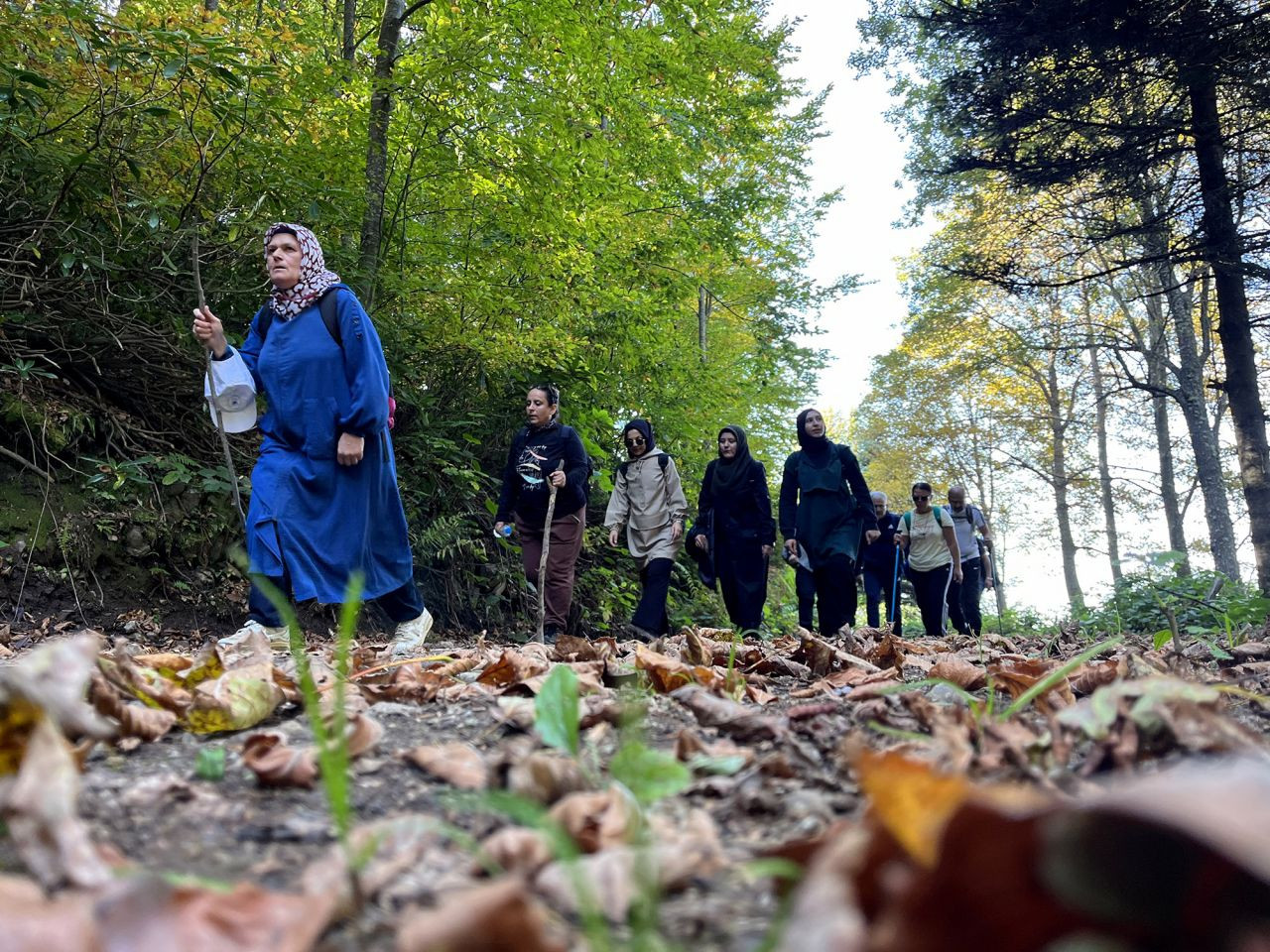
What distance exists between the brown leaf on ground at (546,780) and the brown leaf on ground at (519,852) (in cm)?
23

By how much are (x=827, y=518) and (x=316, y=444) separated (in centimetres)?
509

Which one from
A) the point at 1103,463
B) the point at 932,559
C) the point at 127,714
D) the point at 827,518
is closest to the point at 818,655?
the point at 127,714

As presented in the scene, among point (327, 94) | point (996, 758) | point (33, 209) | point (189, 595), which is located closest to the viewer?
point (996, 758)

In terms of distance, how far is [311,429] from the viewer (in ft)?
14.2

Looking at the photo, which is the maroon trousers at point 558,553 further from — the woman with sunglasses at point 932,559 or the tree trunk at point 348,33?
the tree trunk at point 348,33

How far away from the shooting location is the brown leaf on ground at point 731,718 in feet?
5.82

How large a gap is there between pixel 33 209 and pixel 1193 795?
6.95 metres

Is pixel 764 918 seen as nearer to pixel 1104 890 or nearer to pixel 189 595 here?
pixel 1104 890

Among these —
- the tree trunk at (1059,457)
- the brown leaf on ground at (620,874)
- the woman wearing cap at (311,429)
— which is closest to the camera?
the brown leaf on ground at (620,874)

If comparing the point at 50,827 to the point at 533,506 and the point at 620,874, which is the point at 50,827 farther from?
the point at 533,506

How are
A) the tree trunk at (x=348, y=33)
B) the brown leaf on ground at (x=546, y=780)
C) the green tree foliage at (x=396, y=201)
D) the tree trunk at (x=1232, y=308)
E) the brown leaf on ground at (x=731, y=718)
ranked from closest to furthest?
1. the brown leaf on ground at (x=546, y=780)
2. the brown leaf on ground at (x=731, y=718)
3. the green tree foliage at (x=396, y=201)
4. the tree trunk at (x=348, y=33)
5. the tree trunk at (x=1232, y=308)

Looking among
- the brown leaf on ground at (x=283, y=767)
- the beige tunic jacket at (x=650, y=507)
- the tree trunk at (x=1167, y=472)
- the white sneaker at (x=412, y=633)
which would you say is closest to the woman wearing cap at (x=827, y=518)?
the beige tunic jacket at (x=650, y=507)

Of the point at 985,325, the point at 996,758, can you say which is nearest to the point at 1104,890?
the point at 996,758

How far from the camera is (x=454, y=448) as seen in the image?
8.73 m
